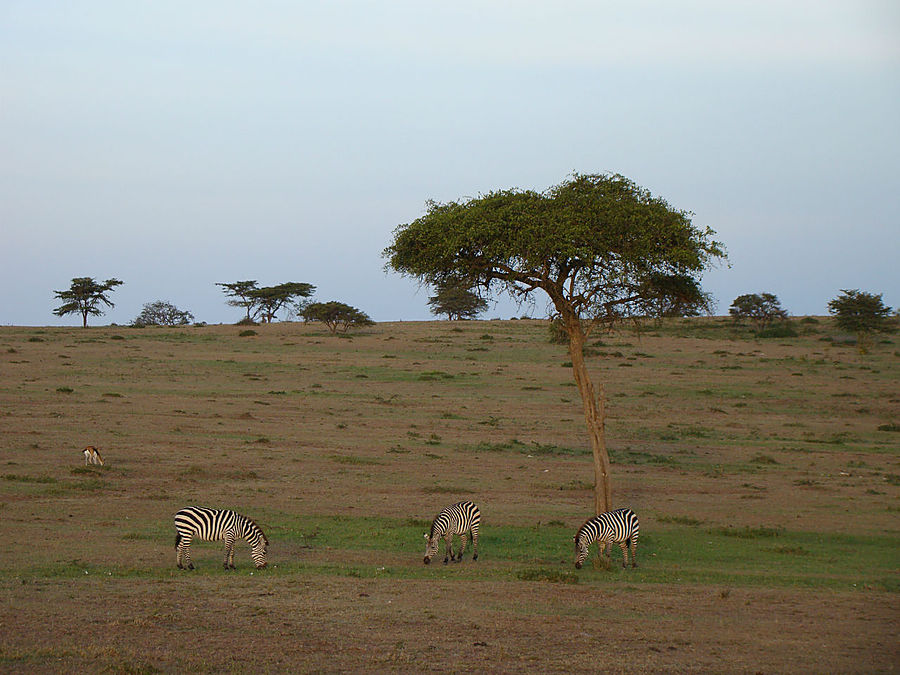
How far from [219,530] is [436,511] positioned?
7.00 metres

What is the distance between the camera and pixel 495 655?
360 inches

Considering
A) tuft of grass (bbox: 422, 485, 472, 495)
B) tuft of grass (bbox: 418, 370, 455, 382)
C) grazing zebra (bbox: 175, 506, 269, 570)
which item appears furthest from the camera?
tuft of grass (bbox: 418, 370, 455, 382)

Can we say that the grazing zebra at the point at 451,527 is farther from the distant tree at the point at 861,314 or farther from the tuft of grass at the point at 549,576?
the distant tree at the point at 861,314

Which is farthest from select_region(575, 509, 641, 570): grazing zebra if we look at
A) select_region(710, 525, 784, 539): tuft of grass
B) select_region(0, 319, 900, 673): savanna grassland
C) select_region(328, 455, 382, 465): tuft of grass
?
select_region(328, 455, 382, 465): tuft of grass

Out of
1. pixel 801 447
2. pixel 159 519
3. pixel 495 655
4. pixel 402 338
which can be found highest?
pixel 402 338

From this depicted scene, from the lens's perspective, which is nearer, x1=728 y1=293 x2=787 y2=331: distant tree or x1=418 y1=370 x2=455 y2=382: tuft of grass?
x1=418 y1=370 x2=455 y2=382: tuft of grass

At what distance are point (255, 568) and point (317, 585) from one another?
73.7 inches

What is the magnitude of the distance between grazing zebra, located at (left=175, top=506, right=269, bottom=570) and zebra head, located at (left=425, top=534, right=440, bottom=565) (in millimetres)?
2678

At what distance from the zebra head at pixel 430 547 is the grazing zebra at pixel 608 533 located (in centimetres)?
238

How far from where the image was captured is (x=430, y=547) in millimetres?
14914

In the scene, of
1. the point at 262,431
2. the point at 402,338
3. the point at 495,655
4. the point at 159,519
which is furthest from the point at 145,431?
the point at 402,338

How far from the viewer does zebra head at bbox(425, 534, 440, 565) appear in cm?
1484

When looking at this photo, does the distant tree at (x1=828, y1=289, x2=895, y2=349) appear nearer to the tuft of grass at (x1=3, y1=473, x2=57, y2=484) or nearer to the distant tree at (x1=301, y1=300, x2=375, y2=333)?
the distant tree at (x1=301, y1=300, x2=375, y2=333)

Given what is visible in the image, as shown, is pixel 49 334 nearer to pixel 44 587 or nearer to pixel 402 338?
pixel 402 338
